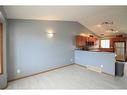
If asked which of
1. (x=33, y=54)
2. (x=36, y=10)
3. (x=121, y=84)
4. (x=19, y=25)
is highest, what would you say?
(x=36, y=10)

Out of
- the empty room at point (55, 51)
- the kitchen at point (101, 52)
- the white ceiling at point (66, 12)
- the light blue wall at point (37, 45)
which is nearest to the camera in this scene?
the empty room at point (55, 51)

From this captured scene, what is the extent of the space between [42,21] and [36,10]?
147 centimetres

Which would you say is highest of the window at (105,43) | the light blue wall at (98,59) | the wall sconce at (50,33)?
the wall sconce at (50,33)

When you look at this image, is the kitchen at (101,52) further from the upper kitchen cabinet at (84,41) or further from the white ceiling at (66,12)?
the white ceiling at (66,12)

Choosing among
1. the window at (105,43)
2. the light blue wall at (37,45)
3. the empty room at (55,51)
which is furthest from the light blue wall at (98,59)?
the window at (105,43)

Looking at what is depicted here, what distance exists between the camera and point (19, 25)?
222 inches

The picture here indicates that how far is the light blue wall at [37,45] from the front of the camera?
5.48 m

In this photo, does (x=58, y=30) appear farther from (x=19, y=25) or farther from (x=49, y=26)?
(x=19, y=25)

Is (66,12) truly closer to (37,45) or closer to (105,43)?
(37,45)

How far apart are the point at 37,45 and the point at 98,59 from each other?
115 inches

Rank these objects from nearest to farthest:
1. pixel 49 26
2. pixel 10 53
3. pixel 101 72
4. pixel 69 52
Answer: pixel 10 53 → pixel 101 72 → pixel 49 26 → pixel 69 52

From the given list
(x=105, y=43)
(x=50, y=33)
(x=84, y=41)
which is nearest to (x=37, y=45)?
(x=50, y=33)

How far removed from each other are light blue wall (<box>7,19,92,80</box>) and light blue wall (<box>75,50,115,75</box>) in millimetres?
474
